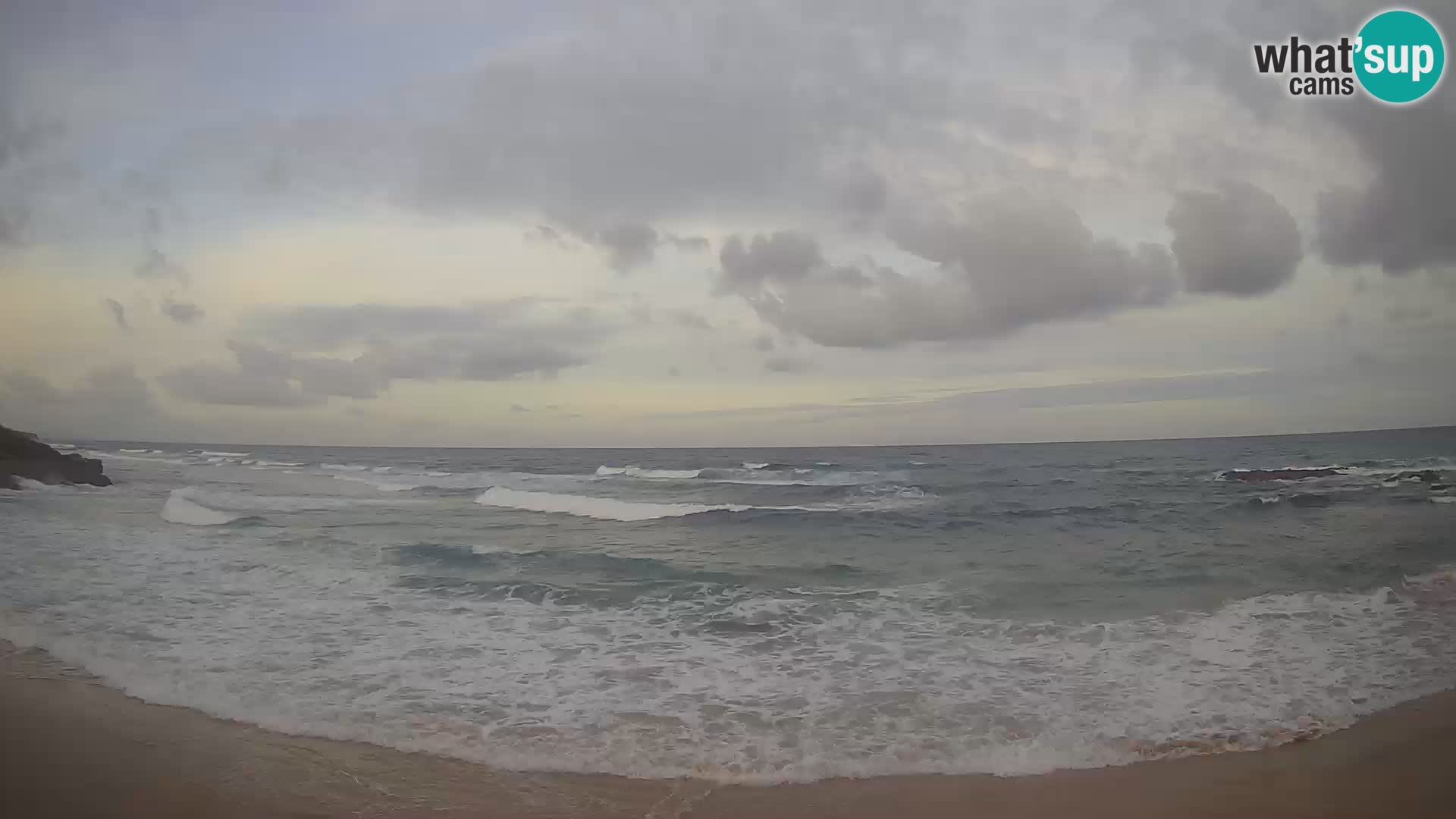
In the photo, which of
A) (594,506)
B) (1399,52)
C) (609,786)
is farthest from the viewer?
(594,506)

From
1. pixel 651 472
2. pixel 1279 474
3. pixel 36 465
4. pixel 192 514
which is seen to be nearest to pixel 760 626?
pixel 192 514

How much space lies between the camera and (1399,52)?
532cm

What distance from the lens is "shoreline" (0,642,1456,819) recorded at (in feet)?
11.5

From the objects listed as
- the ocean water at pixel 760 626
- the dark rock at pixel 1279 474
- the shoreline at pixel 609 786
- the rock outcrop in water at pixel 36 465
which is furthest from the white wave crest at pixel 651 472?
the shoreline at pixel 609 786

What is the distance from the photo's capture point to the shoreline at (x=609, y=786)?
11.5ft

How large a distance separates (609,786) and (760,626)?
10.6 feet

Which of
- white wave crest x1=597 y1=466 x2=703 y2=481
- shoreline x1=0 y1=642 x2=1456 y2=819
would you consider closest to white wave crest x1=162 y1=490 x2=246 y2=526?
shoreline x1=0 y1=642 x2=1456 y2=819

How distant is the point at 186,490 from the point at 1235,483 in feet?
101

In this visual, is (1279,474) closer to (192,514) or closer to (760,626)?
(760,626)

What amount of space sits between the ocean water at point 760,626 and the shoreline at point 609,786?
18 centimetres

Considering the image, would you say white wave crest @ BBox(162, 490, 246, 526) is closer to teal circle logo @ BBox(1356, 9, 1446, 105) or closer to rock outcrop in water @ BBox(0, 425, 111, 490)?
rock outcrop in water @ BBox(0, 425, 111, 490)

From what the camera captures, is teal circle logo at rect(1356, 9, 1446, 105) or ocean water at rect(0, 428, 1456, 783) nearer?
ocean water at rect(0, 428, 1456, 783)

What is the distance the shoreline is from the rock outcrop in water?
18252 millimetres

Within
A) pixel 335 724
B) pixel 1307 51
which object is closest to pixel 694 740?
pixel 335 724
